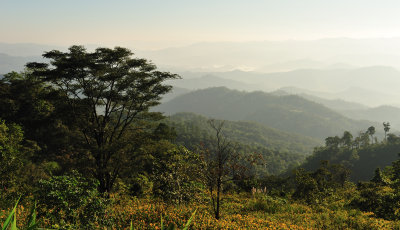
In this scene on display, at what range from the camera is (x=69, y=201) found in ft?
25.3

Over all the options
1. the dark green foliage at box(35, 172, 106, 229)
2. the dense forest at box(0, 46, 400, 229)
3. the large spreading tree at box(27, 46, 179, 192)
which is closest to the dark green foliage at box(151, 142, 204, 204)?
the dense forest at box(0, 46, 400, 229)

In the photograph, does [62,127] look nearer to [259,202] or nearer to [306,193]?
[259,202]

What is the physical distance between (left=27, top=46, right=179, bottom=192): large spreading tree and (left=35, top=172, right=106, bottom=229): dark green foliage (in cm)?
777

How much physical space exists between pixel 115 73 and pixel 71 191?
35.3ft

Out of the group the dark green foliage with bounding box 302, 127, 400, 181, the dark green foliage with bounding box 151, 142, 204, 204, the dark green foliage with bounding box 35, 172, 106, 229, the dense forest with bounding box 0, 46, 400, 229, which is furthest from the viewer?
the dark green foliage with bounding box 302, 127, 400, 181

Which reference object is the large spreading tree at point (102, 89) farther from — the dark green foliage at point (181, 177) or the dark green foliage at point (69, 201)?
the dark green foliage at point (69, 201)

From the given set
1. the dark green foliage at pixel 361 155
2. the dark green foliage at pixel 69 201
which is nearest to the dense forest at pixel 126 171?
the dark green foliage at pixel 69 201

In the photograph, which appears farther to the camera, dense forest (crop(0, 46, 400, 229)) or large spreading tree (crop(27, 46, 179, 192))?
large spreading tree (crop(27, 46, 179, 192))

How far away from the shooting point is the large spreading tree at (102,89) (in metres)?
16.3

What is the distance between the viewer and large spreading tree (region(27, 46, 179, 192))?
53.6 ft

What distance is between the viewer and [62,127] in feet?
89.9

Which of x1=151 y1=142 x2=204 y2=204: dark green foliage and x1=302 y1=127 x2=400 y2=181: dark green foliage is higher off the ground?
x1=151 y1=142 x2=204 y2=204: dark green foliage

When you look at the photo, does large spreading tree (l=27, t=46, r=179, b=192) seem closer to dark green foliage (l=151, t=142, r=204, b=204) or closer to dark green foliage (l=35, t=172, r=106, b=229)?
dark green foliage (l=151, t=142, r=204, b=204)

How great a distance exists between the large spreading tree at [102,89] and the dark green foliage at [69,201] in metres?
7.77
